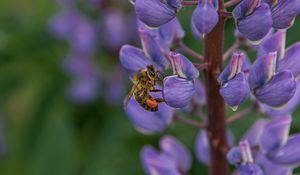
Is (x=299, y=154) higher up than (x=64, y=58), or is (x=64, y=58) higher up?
(x=299, y=154)

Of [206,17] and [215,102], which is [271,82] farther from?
[206,17]

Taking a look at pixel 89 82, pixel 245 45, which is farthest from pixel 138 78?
pixel 89 82

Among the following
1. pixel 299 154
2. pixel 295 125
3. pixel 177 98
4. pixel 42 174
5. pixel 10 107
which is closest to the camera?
pixel 177 98

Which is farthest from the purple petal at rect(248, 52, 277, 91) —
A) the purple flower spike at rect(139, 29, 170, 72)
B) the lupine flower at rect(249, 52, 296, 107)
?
the purple flower spike at rect(139, 29, 170, 72)

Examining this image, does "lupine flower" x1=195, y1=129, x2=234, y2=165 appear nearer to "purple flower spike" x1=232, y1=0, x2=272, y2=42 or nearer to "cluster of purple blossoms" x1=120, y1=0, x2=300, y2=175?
"cluster of purple blossoms" x1=120, y1=0, x2=300, y2=175

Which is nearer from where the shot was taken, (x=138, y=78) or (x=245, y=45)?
(x=138, y=78)

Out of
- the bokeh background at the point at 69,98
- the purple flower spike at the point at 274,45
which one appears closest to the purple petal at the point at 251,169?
the purple flower spike at the point at 274,45

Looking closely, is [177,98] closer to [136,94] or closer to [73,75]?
[136,94]

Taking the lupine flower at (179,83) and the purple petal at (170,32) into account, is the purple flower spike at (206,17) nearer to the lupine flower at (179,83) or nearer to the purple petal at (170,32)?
the lupine flower at (179,83)
